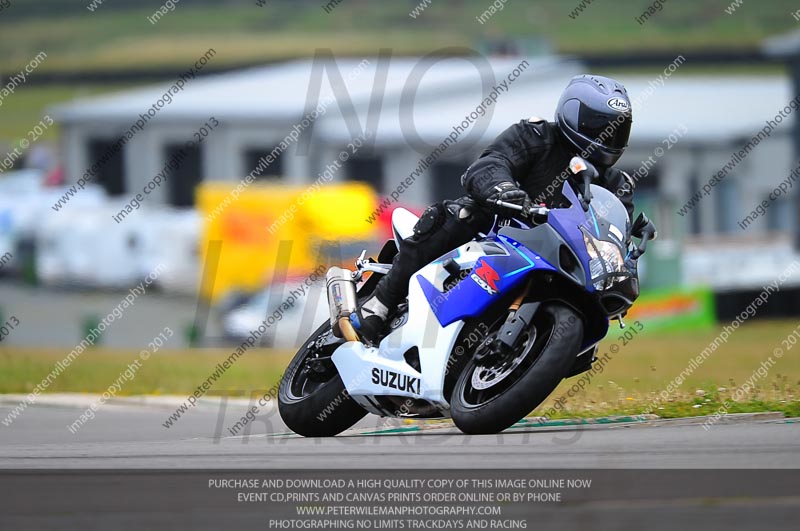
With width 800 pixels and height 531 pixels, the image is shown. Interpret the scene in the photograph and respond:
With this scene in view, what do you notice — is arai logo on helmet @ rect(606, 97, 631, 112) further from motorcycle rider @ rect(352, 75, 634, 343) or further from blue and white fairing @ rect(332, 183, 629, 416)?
blue and white fairing @ rect(332, 183, 629, 416)

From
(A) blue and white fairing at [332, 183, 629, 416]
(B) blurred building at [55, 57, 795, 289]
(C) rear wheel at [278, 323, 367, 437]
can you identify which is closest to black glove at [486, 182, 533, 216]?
(A) blue and white fairing at [332, 183, 629, 416]

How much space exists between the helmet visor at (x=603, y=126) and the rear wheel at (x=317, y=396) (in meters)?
1.97

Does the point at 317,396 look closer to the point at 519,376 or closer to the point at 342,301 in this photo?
the point at 342,301

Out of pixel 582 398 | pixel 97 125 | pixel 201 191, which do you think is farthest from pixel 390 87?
pixel 582 398

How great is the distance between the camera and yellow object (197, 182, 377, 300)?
30609 millimetres

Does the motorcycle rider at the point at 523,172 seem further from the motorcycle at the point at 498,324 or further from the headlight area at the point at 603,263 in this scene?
the headlight area at the point at 603,263

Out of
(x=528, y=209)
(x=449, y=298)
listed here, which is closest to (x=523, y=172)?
(x=528, y=209)

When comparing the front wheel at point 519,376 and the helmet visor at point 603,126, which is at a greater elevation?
the helmet visor at point 603,126

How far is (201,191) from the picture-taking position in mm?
32875

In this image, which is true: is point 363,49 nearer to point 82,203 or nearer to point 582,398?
point 82,203

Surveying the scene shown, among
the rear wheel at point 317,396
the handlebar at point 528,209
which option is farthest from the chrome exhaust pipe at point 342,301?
the handlebar at point 528,209

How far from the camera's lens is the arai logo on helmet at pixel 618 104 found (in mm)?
7301
